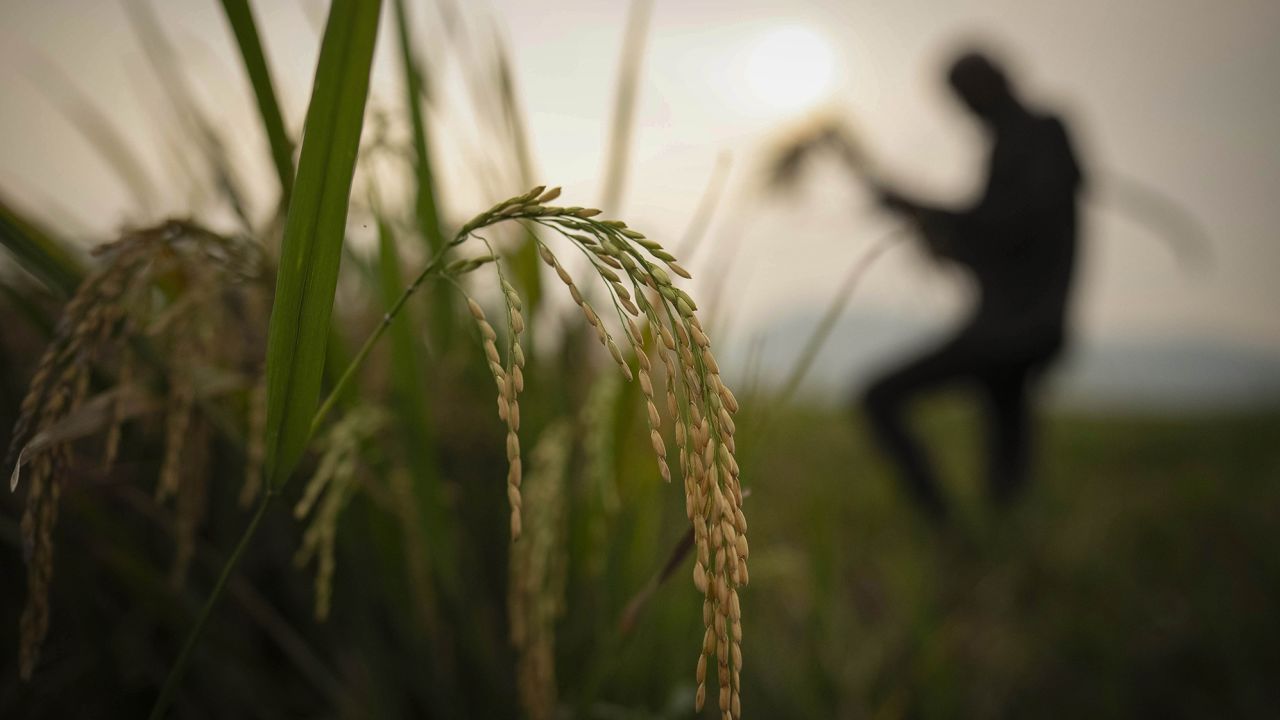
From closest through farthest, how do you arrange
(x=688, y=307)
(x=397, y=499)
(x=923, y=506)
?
(x=688, y=307), (x=397, y=499), (x=923, y=506)

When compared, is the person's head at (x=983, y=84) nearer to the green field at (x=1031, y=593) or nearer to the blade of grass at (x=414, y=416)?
the green field at (x=1031, y=593)

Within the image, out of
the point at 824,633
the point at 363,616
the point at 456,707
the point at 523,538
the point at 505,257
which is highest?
the point at 505,257

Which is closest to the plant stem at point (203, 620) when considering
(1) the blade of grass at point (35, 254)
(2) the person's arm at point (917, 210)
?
(1) the blade of grass at point (35, 254)

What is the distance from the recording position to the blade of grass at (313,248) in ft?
1.61

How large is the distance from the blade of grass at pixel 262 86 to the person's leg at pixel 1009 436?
4.00 m

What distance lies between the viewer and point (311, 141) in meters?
0.49

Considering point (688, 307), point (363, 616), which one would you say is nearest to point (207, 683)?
point (363, 616)

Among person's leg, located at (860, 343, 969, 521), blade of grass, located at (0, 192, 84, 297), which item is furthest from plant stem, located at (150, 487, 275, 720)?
person's leg, located at (860, 343, 969, 521)

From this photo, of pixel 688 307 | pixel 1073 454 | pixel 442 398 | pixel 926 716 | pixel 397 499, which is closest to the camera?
pixel 688 307

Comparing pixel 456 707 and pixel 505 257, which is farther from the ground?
pixel 505 257

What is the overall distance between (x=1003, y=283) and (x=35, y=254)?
4.08 metres

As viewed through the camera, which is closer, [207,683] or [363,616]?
[363,616]

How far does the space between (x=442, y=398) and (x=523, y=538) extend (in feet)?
2.10

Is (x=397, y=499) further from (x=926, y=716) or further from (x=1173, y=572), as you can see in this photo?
(x=1173, y=572)
